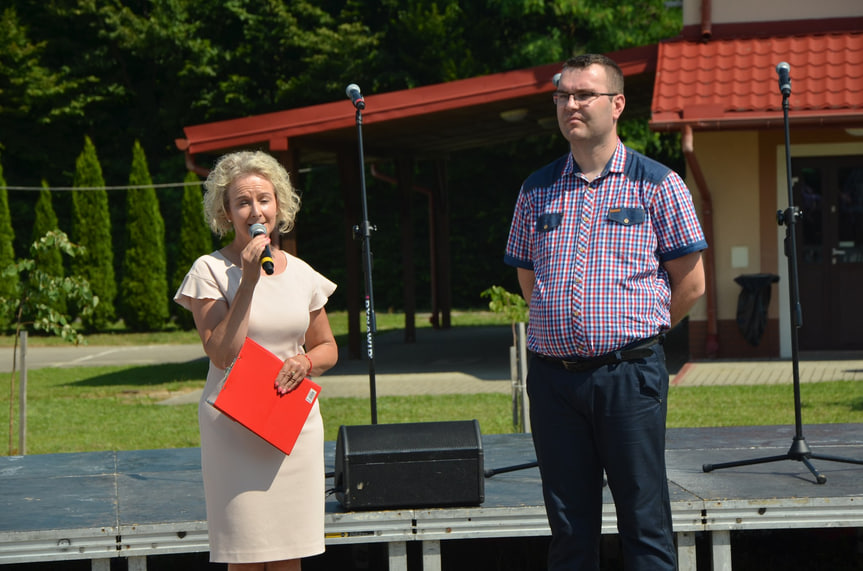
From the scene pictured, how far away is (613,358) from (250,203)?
123 centimetres

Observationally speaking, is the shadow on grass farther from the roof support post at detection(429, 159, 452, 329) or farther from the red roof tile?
the red roof tile

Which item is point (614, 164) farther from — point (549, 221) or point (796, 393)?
point (796, 393)

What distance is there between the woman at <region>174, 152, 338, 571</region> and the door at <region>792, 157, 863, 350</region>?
10772mm

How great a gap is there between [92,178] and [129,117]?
8.22m

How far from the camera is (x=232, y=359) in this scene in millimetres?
3342

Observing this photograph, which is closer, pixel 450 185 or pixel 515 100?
pixel 515 100

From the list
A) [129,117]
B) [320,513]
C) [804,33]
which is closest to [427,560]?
[320,513]

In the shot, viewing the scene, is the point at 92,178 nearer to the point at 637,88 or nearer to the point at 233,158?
the point at 637,88

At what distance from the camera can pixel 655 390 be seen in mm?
3365

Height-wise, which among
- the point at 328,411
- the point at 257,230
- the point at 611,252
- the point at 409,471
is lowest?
the point at 328,411

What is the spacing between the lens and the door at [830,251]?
1312 cm

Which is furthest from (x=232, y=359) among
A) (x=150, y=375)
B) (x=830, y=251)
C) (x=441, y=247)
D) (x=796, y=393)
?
(x=441, y=247)

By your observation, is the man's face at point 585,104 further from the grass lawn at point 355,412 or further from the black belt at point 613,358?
the grass lawn at point 355,412

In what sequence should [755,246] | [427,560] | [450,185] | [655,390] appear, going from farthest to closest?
[450,185] → [755,246] → [427,560] → [655,390]
